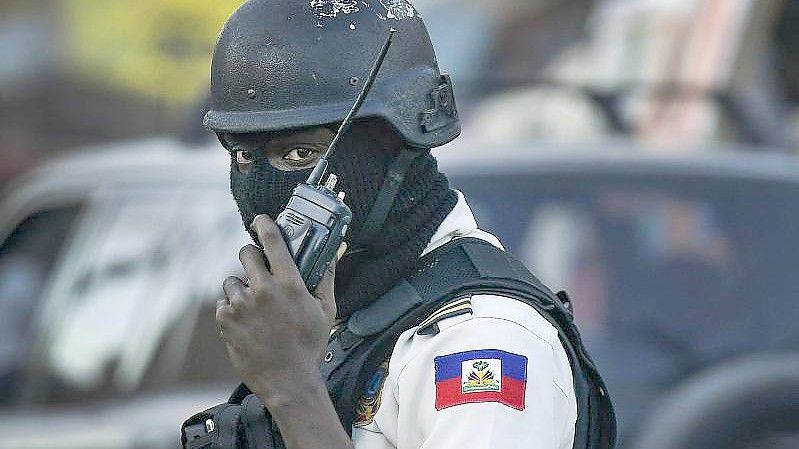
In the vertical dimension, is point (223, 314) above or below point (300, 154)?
below

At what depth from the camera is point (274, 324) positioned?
2.11m

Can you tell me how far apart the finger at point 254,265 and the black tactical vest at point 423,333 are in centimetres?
26

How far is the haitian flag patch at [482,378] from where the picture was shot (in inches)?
82.7

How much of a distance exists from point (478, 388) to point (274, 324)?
0.28 meters

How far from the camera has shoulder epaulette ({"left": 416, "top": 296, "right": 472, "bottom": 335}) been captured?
7.31 ft

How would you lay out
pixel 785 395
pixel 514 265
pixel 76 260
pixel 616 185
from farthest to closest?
1. pixel 76 260
2. pixel 616 185
3. pixel 785 395
4. pixel 514 265

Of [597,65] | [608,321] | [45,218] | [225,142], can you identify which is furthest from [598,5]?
[225,142]

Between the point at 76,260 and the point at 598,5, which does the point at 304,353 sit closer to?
the point at 76,260

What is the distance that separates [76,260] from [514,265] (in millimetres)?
3669

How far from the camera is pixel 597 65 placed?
871 cm

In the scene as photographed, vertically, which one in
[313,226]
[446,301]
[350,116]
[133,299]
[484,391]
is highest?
[350,116]

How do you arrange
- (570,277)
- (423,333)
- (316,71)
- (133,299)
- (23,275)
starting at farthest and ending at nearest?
(23,275) → (133,299) → (570,277) → (316,71) → (423,333)

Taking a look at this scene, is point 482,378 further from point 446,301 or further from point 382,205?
point 382,205

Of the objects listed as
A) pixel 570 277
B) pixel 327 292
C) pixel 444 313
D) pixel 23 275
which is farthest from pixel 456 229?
pixel 23 275
